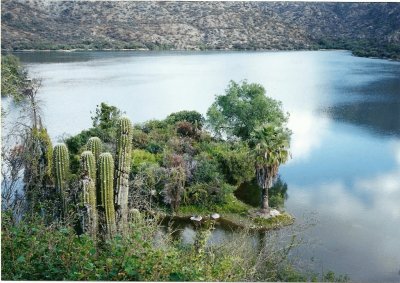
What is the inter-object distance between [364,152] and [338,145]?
0.60 m

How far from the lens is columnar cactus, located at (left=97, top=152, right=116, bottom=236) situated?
548 centimetres

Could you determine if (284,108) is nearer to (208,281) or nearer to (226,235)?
(226,235)

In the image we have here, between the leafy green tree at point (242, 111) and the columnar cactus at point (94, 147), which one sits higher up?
the columnar cactus at point (94, 147)

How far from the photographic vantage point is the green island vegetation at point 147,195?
11.7ft

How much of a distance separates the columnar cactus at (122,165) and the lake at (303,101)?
355cm

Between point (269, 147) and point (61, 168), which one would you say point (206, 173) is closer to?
point (269, 147)

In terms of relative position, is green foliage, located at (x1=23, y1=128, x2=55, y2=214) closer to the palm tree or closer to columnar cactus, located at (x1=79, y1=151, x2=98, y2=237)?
columnar cactus, located at (x1=79, y1=151, x2=98, y2=237)

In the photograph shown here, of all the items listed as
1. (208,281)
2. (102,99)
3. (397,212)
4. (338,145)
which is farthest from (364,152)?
(208,281)

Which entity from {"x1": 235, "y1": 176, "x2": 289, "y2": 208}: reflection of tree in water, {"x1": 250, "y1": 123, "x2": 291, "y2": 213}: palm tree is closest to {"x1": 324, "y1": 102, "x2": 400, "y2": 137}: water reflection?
{"x1": 235, "y1": 176, "x2": 289, "y2": 208}: reflection of tree in water

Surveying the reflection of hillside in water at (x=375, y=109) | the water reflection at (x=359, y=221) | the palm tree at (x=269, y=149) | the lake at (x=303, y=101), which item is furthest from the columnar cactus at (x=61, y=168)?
the reflection of hillside in water at (x=375, y=109)

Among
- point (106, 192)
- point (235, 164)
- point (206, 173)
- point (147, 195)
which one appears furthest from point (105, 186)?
point (235, 164)

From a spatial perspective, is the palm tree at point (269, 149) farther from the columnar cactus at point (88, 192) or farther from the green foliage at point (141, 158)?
the columnar cactus at point (88, 192)

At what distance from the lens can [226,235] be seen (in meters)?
8.89

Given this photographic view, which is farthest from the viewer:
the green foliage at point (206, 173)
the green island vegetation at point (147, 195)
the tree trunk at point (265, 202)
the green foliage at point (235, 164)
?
the green foliage at point (235, 164)
